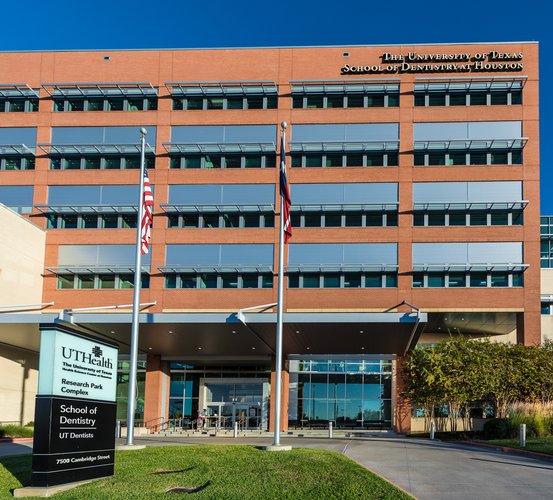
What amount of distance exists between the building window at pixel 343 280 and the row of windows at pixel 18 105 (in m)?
22.0

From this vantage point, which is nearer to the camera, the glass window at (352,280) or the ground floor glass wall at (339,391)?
the glass window at (352,280)

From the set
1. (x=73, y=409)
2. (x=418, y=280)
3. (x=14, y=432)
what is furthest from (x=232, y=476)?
(x=418, y=280)

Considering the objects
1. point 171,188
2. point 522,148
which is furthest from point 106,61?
point 522,148

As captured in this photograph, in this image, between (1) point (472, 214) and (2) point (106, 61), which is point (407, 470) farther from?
(2) point (106, 61)

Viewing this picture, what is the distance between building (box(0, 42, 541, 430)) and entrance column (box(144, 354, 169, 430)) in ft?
0.45

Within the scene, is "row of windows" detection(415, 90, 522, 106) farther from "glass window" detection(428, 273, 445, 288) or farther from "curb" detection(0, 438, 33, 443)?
"curb" detection(0, 438, 33, 443)

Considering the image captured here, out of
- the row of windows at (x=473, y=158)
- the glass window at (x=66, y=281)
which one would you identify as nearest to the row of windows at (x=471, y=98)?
the row of windows at (x=473, y=158)

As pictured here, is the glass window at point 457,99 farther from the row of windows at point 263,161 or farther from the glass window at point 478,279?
the glass window at point 478,279

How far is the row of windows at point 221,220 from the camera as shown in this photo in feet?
176

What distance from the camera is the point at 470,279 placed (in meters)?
51.4

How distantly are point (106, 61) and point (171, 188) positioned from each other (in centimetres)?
1063

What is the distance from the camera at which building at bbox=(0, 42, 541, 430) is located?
52.0 m

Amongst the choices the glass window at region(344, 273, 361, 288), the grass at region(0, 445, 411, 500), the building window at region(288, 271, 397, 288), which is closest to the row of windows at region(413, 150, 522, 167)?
the building window at region(288, 271, 397, 288)

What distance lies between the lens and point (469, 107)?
53.7m
